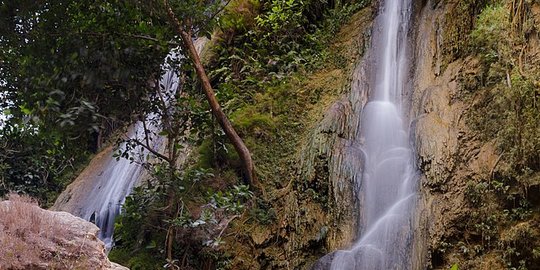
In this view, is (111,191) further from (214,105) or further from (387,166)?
(387,166)

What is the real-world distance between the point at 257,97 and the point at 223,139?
1.61 meters

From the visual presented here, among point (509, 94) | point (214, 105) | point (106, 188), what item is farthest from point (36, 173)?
point (509, 94)

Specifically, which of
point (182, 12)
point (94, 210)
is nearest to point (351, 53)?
point (182, 12)

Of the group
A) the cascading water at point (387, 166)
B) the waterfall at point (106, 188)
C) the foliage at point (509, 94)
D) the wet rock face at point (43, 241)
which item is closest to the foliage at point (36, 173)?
the waterfall at point (106, 188)

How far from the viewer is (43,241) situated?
13.8 feet

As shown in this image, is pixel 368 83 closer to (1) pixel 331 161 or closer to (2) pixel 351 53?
(2) pixel 351 53

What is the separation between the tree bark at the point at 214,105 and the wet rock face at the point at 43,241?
296cm

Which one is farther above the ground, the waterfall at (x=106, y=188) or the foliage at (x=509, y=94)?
the foliage at (x=509, y=94)

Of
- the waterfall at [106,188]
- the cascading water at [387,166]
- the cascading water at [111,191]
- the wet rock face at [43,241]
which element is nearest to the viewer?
the wet rock face at [43,241]

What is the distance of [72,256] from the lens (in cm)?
429

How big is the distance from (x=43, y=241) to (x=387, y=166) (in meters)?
4.49

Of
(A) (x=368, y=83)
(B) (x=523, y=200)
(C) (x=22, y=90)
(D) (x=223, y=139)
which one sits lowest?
(B) (x=523, y=200)

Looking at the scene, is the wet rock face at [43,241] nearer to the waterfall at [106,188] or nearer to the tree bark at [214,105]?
the tree bark at [214,105]

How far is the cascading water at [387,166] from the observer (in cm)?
566
